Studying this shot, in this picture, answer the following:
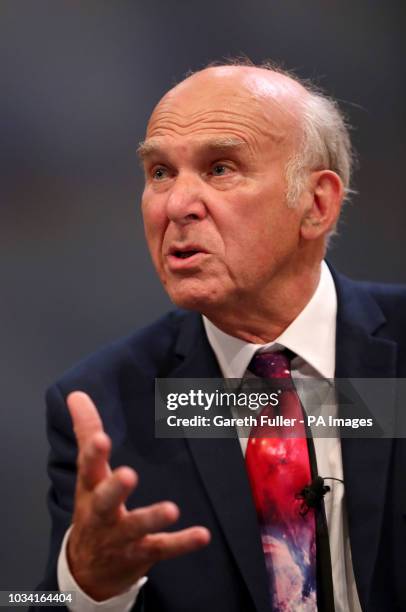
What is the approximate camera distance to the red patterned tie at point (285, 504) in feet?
5.90

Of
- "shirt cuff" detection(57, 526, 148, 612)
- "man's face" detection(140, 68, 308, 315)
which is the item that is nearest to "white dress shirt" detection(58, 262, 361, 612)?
"shirt cuff" detection(57, 526, 148, 612)

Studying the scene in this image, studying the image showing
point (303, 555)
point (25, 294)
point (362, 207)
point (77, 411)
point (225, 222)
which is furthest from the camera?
point (362, 207)

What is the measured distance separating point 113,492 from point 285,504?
0.56 m

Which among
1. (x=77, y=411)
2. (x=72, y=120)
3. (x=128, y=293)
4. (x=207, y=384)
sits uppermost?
(x=72, y=120)

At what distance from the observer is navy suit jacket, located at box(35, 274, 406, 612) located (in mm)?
1813

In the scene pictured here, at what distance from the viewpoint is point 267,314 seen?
209cm

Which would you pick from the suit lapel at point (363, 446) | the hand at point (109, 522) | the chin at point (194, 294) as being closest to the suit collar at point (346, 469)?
the suit lapel at point (363, 446)

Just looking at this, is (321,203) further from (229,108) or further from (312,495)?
(312,495)

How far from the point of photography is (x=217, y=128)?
1.94 meters

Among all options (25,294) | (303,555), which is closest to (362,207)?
(25,294)

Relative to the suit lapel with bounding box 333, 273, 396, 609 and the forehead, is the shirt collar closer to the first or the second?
the suit lapel with bounding box 333, 273, 396, 609

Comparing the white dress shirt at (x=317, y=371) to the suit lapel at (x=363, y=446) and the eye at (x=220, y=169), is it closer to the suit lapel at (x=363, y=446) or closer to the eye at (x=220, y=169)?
the suit lapel at (x=363, y=446)

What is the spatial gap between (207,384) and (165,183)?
48 cm

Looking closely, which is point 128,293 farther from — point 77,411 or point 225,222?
point 77,411
